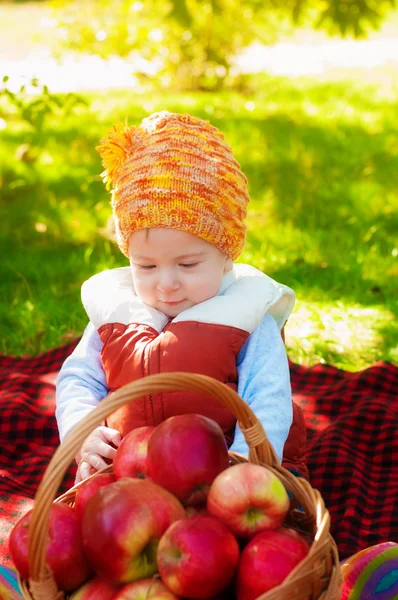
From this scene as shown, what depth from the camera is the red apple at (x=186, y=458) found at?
1853 millimetres

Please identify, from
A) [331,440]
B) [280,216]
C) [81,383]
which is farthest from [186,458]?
[280,216]

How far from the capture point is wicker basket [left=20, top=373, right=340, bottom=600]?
1605mm

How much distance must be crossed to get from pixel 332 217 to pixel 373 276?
0.86 m

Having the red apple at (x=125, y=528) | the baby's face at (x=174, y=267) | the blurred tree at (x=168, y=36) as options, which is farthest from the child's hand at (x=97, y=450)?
the blurred tree at (x=168, y=36)

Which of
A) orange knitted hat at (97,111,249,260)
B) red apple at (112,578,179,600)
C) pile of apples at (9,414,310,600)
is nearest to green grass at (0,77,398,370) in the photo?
orange knitted hat at (97,111,249,260)

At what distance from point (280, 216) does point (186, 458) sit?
3.42 meters

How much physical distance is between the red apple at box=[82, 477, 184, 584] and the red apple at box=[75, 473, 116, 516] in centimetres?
19

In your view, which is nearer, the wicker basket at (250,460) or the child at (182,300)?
the wicker basket at (250,460)

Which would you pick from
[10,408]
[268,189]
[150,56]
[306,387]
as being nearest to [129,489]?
[10,408]

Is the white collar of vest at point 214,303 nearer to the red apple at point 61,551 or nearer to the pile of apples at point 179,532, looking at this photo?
the pile of apples at point 179,532

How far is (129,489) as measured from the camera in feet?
5.79

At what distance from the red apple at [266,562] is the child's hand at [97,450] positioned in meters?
0.74

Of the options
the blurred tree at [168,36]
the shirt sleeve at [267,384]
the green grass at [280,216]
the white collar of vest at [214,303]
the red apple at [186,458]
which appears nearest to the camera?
the red apple at [186,458]

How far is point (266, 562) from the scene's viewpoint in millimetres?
1657
